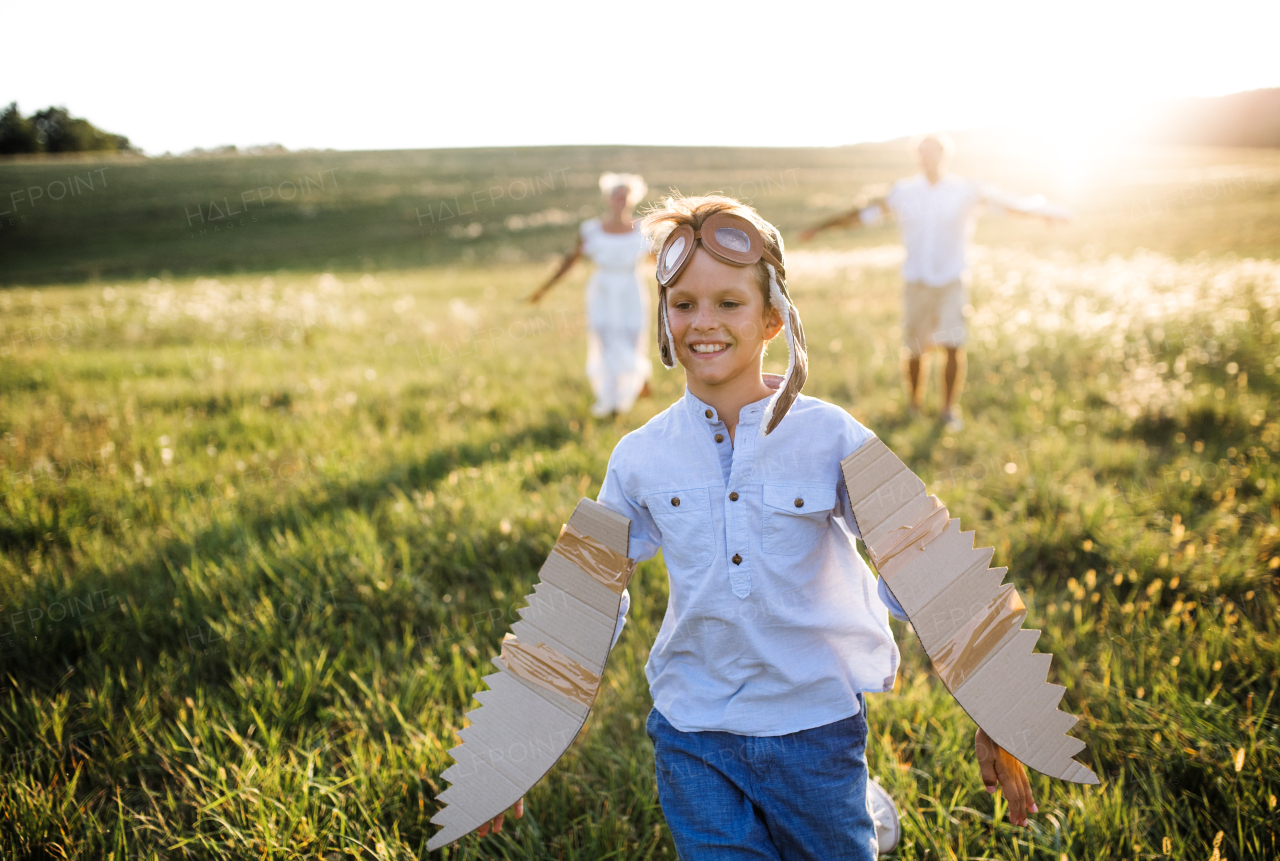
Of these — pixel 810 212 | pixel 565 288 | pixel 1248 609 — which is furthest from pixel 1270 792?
pixel 810 212

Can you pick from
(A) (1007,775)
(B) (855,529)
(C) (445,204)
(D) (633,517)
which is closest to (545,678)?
(D) (633,517)

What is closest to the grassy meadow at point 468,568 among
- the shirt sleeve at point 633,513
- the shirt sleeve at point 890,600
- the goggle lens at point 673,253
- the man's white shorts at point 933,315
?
the man's white shorts at point 933,315

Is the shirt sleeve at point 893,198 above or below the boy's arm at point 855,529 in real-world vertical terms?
above

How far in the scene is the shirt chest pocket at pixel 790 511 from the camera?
1961 mm

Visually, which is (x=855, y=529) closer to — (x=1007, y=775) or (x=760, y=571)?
(x=760, y=571)

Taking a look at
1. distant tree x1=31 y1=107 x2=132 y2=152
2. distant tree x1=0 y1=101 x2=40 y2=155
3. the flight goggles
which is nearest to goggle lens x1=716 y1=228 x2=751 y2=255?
the flight goggles

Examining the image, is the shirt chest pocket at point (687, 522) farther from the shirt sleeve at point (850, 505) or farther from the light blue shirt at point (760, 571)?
the shirt sleeve at point (850, 505)

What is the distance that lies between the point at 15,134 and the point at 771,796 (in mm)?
106559

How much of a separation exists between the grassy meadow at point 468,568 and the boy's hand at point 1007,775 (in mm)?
552

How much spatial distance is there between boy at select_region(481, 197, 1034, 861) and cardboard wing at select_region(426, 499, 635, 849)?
0.63ft

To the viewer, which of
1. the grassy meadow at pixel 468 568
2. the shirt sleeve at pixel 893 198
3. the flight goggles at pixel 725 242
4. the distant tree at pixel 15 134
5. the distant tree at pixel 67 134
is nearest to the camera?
the flight goggles at pixel 725 242

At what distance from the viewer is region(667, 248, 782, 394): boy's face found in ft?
6.29

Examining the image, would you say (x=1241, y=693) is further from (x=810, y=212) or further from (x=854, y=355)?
(x=810, y=212)

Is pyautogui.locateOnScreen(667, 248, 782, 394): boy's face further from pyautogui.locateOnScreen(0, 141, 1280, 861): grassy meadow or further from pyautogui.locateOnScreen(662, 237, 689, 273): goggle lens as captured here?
pyautogui.locateOnScreen(0, 141, 1280, 861): grassy meadow
